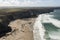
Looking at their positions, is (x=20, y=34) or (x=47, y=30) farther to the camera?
(x=47, y=30)

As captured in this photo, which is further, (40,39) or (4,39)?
(40,39)

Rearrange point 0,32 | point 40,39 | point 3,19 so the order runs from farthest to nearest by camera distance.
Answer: point 3,19
point 0,32
point 40,39

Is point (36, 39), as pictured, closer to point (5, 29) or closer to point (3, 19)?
point (5, 29)

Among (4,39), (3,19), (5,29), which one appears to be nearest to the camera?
(4,39)

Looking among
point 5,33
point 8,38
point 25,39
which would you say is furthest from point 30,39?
point 5,33

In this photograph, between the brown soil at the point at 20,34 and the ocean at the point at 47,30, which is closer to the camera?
the brown soil at the point at 20,34

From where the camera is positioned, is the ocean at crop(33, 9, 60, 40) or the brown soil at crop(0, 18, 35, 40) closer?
the brown soil at crop(0, 18, 35, 40)

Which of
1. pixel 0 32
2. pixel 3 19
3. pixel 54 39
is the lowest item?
pixel 54 39

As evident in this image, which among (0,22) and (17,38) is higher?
(0,22)

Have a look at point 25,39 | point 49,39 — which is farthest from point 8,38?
point 49,39
